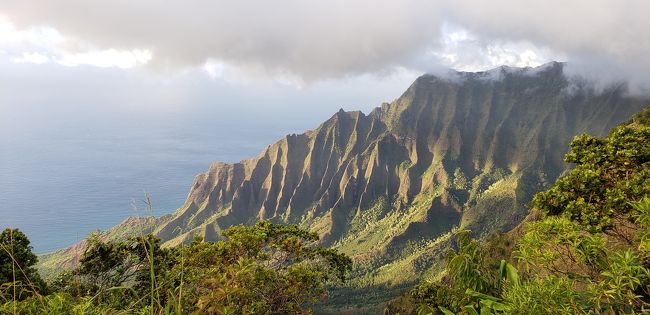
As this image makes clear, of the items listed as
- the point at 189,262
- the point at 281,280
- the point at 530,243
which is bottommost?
the point at 281,280

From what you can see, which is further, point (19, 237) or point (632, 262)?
point (19, 237)

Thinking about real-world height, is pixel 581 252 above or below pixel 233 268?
above

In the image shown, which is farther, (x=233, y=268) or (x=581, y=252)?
(x=233, y=268)

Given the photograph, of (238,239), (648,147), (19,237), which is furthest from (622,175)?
(19,237)

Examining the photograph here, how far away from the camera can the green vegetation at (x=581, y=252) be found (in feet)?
24.6

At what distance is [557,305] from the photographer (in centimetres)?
739

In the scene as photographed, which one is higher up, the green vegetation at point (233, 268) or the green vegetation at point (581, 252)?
the green vegetation at point (581, 252)

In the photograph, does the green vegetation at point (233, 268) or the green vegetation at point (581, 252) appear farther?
the green vegetation at point (233, 268)

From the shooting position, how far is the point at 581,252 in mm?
10250

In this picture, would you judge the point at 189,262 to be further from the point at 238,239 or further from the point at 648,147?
the point at 648,147

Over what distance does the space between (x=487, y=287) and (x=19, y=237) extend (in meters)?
29.4

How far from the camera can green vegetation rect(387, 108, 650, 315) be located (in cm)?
749

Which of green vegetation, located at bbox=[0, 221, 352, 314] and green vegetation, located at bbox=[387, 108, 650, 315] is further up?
green vegetation, located at bbox=[387, 108, 650, 315]

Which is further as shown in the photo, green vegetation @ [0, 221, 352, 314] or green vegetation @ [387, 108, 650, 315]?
green vegetation @ [0, 221, 352, 314]
